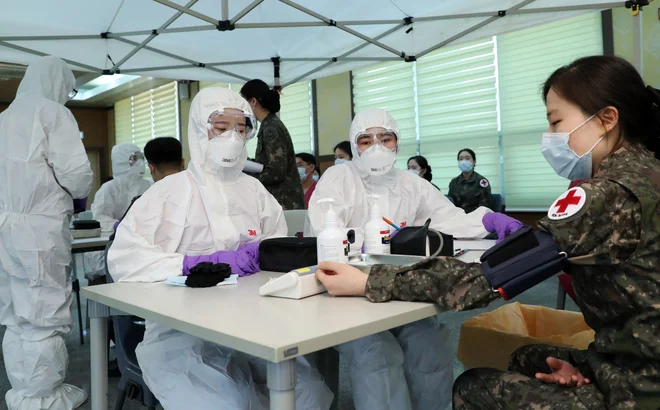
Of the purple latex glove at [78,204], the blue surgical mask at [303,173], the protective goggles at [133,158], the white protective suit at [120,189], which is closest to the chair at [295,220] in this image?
the purple latex glove at [78,204]

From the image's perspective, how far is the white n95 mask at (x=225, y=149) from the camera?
185cm

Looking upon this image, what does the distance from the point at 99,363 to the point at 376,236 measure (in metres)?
0.93

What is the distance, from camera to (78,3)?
3506 mm

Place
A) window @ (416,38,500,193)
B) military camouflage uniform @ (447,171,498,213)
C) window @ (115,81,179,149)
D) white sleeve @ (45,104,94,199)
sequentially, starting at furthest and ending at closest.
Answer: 1. window @ (115,81,179,149)
2. window @ (416,38,500,193)
3. military camouflage uniform @ (447,171,498,213)
4. white sleeve @ (45,104,94,199)

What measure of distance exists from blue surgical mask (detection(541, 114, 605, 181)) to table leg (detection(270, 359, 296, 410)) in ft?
2.70

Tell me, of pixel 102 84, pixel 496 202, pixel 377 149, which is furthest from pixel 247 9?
pixel 102 84

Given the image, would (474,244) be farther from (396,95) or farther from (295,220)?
(396,95)

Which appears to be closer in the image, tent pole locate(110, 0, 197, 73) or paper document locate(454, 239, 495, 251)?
paper document locate(454, 239, 495, 251)

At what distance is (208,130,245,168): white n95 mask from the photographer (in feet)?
6.07

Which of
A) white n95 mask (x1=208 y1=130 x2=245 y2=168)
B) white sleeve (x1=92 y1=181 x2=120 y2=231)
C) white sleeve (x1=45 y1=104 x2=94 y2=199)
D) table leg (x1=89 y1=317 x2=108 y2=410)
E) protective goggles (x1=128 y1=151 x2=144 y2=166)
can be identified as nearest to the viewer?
table leg (x1=89 y1=317 x2=108 y2=410)

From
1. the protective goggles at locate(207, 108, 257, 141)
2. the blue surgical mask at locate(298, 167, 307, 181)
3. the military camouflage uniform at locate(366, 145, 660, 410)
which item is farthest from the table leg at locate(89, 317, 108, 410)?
the blue surgical mask at locate(298, 167, 307, 181)

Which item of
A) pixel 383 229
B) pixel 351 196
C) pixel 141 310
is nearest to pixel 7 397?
pixel 141 310

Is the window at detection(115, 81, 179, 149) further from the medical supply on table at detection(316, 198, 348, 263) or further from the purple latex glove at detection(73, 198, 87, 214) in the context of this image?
the medical supply on table at detection(316, 198, 348, 263)

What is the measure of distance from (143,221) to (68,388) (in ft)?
4.24
